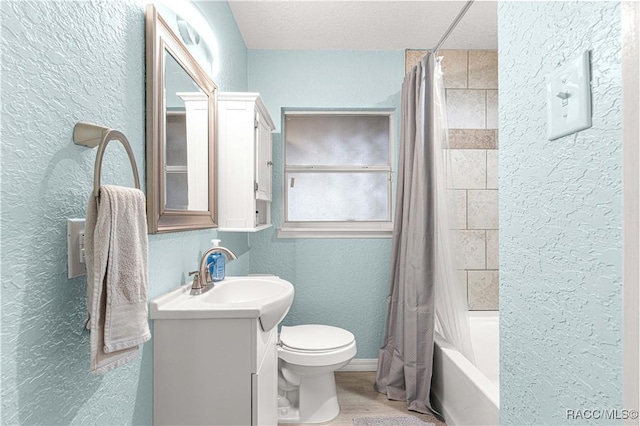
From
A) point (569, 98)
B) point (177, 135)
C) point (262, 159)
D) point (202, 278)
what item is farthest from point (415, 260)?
point (569, 98)

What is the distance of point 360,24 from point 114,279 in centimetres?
221

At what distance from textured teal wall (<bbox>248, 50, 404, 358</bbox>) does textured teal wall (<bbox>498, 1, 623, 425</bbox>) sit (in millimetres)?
1843

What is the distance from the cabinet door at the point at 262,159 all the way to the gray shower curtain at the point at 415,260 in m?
0.91

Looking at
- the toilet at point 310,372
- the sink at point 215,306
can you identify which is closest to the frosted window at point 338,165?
the toilet at point 310,372

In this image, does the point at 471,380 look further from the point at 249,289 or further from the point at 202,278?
the point at 202,278

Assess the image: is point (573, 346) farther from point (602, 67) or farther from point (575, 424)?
point (602, 67)

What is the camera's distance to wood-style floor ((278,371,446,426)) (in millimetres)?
2029

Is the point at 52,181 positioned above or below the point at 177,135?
below

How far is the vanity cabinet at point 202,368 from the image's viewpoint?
117cm

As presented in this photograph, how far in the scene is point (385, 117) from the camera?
2809 mm

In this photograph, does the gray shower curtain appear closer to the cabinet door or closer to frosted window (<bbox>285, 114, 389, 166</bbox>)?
frosted window (<bbox>285, 114, 389, 166</bbox>)

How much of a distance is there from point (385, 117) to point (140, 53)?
2052 mm

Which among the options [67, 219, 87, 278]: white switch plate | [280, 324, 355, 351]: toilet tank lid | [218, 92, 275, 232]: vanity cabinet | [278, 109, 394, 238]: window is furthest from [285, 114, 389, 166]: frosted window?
[67, 219, 87, 278]: white switch plate

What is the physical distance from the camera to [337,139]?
111 inches
